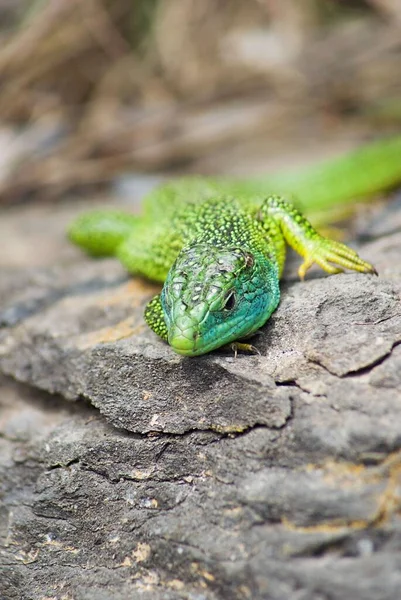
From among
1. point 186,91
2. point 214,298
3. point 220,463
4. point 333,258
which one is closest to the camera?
point 220,463

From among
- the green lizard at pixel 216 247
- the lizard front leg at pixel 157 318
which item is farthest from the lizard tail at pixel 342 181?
the lizard front leg at pixel 157 318

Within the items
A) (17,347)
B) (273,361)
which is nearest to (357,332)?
(273,361)

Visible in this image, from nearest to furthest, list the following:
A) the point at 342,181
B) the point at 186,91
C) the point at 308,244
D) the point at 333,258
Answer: the point at 333,258
the point at 308,244
the point at 342,181
the point at 186,91

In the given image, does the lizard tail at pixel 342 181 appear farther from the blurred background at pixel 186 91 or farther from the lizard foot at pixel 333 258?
the lizard foot at pixel 333 258

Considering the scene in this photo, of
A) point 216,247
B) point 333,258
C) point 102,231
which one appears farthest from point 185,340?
point 102,231

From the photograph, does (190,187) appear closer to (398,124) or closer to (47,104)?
(47,104)

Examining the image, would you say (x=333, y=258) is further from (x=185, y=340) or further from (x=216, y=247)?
(x=185, y=340)
